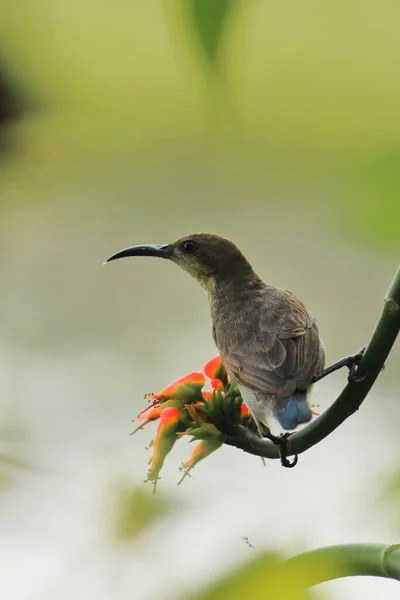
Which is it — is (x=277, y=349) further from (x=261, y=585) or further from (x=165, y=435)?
(x=261, y=585)

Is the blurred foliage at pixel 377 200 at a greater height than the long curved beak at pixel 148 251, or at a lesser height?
greater

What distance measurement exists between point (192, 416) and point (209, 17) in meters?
0.47

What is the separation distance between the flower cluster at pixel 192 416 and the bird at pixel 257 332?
0.12ft

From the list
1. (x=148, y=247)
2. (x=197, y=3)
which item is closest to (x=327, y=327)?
(x=148, y=247)

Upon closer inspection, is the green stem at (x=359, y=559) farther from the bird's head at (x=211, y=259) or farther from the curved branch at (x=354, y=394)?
the bird's head at (x=211, y=259)

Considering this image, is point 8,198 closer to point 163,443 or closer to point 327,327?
point 163,443

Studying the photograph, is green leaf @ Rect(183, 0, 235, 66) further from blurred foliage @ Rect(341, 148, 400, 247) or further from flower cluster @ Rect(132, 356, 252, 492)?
flower cluster @ Rect(132, 356, 252, 492)

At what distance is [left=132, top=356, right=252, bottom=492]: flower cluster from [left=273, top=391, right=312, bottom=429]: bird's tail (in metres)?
0.03

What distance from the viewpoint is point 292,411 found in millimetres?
613

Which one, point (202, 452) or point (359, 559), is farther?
point (202, 452)

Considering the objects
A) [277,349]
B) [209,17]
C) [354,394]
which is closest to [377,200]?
[209,17]

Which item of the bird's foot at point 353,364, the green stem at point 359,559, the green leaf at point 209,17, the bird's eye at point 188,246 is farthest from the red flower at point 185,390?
the green leaf at point 209,17

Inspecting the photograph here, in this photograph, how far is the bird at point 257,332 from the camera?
632 mm

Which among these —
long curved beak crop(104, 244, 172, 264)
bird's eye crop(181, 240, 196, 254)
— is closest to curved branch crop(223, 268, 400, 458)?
long curved beak crop(104, 244, 172, 264)
